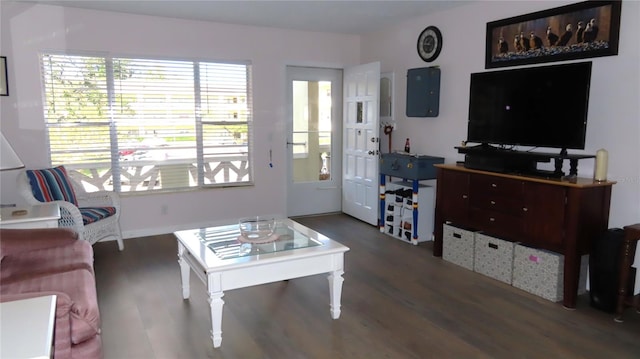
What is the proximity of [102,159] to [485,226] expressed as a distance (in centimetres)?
383

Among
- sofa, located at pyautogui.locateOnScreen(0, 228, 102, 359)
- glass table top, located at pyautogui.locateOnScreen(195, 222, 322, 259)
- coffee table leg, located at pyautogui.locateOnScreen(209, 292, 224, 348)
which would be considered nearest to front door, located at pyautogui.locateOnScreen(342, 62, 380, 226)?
glass table top, located at pyautogui.locateOnScreen(195, 222, 322, 259)

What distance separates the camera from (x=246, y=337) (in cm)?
277

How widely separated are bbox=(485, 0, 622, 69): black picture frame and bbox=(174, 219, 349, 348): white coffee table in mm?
2307

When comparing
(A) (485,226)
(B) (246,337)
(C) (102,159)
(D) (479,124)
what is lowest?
(B) (246,337)

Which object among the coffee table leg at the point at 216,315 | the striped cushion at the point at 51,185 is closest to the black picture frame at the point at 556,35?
the coffee table leg at the point at 216,315

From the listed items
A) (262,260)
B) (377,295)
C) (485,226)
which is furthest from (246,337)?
(485,226)

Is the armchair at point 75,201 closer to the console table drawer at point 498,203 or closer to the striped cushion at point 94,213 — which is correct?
the striped cushion at point 94,213

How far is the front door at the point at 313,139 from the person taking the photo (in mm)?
5844

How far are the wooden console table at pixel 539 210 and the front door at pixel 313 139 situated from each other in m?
2.30

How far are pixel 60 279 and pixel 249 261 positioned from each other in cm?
100

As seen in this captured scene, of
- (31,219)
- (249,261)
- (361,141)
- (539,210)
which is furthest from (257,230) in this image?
(361,141)

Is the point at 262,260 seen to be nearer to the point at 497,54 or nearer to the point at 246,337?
the point at 246,337

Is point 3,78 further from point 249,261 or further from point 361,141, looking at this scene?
point 361,141

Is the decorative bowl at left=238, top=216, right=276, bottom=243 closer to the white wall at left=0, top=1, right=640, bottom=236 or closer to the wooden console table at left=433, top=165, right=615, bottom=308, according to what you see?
the wooden console table at left=433, top=165, right=615, bottom=308
